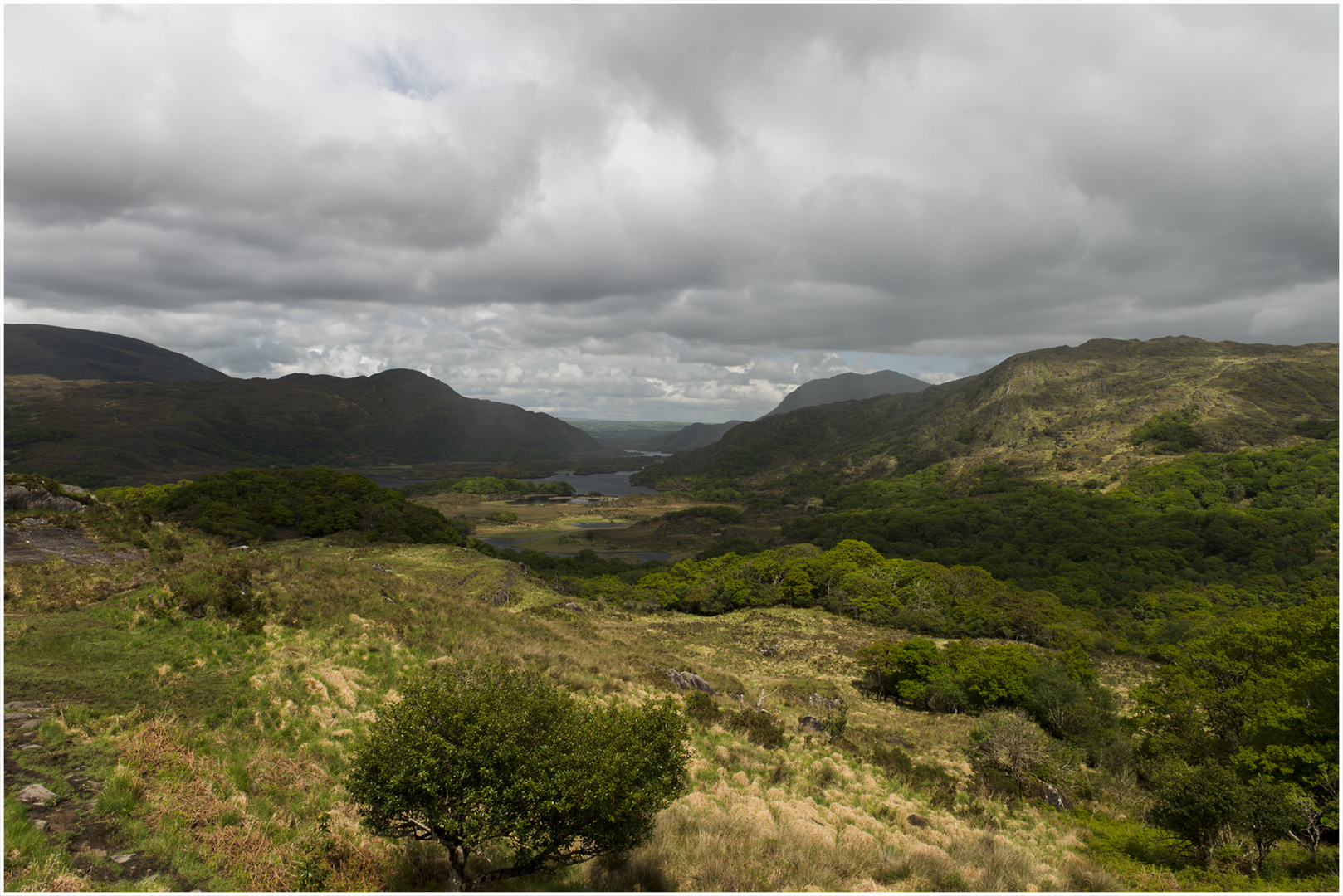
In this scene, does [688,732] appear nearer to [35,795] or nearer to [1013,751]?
[35,795]

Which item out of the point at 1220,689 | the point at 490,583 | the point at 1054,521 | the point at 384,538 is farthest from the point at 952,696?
the point at 1054,521

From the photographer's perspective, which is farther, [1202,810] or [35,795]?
[1202,810]

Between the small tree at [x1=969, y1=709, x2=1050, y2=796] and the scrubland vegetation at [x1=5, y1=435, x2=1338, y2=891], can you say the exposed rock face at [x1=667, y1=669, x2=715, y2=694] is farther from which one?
the small tree at [x1=969, y1=709, x2=1050, y2=796]

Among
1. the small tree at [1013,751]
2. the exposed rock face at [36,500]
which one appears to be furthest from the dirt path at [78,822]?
the small tree at [1013,751]

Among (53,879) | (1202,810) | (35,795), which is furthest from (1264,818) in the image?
(35,795)

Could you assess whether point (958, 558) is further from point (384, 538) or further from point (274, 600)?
point (274, 600)
